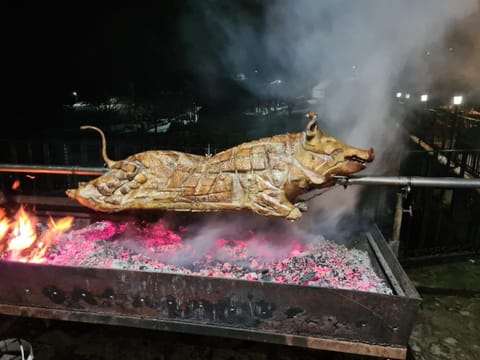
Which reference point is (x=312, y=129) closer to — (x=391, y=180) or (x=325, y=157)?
(x=325, y=157)

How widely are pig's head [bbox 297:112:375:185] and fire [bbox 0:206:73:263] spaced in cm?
315

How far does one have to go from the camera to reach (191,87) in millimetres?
20359

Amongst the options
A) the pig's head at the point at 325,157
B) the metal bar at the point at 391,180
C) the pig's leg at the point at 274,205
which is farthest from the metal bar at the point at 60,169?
the metal bar at the point at 391,180

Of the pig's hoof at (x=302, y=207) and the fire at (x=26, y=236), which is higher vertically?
the pig's hoof at (x=302, y=207)

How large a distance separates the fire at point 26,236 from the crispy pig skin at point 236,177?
1.30 meters

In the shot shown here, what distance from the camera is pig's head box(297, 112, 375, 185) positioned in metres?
2.88

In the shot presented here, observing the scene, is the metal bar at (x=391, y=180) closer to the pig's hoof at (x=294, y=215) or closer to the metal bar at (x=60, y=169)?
the pig's hoof at (x=294, y=215)

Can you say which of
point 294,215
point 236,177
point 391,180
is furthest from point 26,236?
point 391,180

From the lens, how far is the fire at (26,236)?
402 centimetres

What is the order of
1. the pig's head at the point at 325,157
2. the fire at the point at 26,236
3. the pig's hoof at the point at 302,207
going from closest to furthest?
the pig's head at the point at 325,157, the pig's hoof at the point at 302,207, the fire at the point at 26,236

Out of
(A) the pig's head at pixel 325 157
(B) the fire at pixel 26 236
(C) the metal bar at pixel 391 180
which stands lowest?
(B) the fire at pixel 26 236

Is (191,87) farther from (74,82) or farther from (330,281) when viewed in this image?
(330,281)

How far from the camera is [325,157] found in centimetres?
295

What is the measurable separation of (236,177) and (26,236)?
305cm
